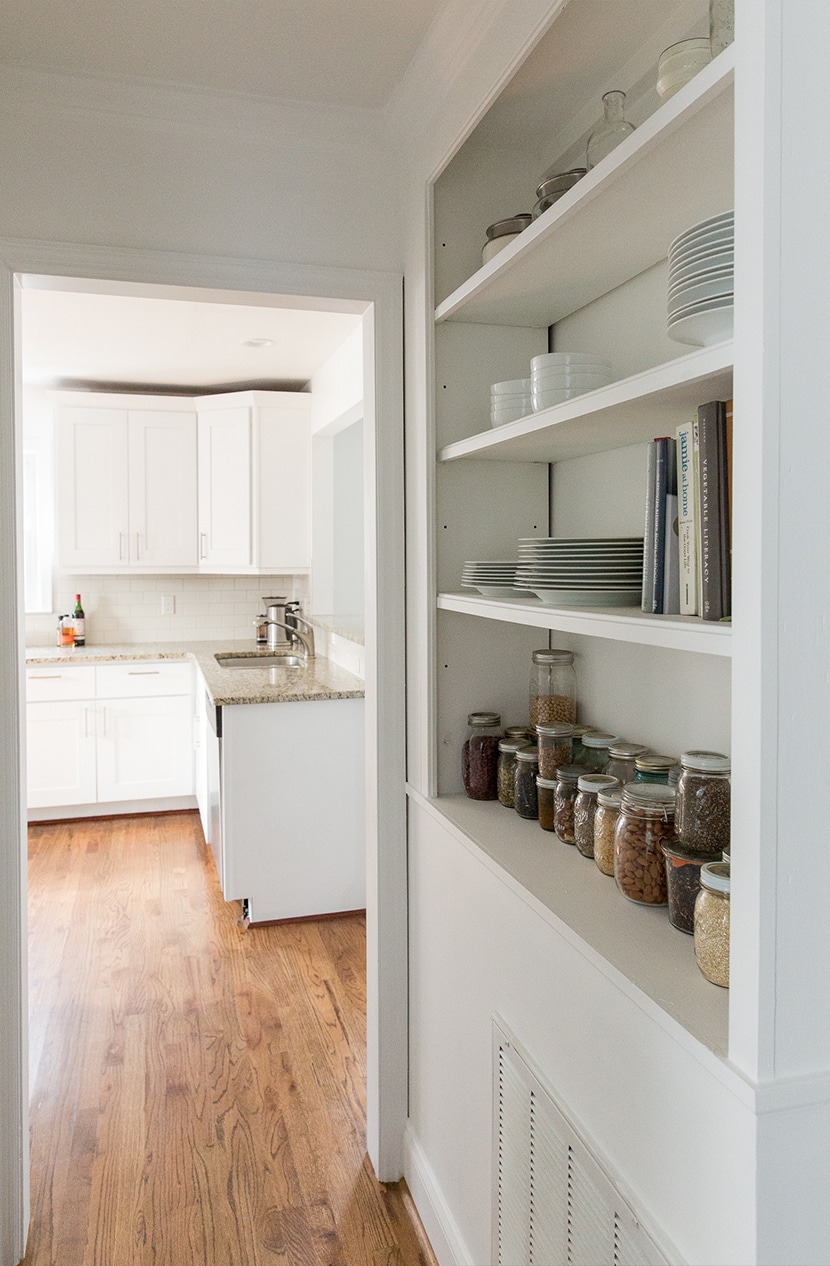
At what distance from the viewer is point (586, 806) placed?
60.2 inches

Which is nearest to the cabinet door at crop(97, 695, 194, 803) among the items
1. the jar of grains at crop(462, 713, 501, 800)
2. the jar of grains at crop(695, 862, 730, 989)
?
the jar of grains at crop(462, 713, 501, 800)

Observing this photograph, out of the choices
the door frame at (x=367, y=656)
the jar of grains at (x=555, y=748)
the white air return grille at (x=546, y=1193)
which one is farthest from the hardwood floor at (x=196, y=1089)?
the jar of grains at (x=555, y=748)

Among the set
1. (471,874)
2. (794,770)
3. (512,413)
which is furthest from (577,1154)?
(512,413)

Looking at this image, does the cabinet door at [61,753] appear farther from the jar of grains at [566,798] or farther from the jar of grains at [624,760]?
the jar of grains at [624,760]

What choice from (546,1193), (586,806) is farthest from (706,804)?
(546,1193)

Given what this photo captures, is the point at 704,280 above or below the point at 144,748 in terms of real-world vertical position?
above

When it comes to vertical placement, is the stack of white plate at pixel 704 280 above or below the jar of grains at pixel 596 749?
above

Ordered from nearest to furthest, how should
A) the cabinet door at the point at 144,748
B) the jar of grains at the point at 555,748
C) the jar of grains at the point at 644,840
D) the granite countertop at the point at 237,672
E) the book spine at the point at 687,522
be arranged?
1. the book spine at the point at 687,522
2. the jar of grains at the point at 644,840
3. the jar of grains at the point at 555,748
4. the granite countertop at the point at 237,672
5. the cabinet door at the point at 144,748

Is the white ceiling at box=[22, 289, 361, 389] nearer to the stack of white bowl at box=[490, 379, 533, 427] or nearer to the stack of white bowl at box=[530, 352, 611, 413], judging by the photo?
the stack of white bowl at box=[490, 379, 533, 427]

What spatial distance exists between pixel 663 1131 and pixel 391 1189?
1.38m

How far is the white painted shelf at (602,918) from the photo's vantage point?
103 centimetres

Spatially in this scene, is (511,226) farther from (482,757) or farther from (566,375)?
(482,757)

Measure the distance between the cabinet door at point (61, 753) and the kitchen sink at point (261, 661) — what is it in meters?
0.81

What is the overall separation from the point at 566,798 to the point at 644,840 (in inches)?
13.5
